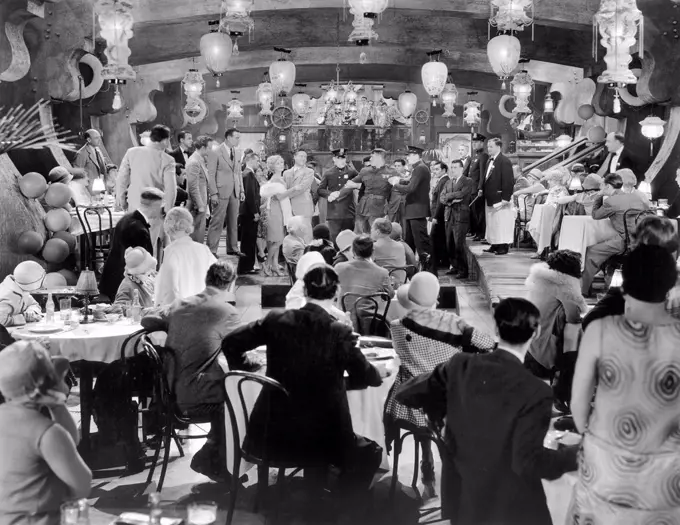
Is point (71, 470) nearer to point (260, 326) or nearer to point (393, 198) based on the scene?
point (260, 326)

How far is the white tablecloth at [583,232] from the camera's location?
26.5 feet

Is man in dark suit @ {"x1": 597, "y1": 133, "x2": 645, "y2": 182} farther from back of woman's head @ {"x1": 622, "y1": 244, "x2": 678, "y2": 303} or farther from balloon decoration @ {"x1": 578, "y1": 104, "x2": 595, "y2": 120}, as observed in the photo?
back of woman's head @ {"x1": 622, "y1": 244, "x2": 678, "y2": 303}

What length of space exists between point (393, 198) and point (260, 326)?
7585 mm

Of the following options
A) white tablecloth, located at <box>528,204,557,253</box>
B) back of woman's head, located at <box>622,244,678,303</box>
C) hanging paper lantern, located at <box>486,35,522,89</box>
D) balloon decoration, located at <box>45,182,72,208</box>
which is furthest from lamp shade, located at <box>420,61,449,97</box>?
back of woman's head, located at <box>622,244,678,303</box>

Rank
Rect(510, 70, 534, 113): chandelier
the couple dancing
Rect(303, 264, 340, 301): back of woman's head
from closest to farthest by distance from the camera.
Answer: Rect(303, 264, 340, 301): back of woman's head → the couple dancing → Rect(510, 70, 534, 113): chandelier

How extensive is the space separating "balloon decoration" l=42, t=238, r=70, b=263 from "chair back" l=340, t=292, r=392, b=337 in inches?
146

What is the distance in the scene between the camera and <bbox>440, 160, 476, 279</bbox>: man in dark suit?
393 inches

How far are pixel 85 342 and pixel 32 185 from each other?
166 inches

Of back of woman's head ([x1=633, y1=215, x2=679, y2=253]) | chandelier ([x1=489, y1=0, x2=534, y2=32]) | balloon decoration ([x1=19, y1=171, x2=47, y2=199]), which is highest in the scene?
chandelier ([x1=489, y1=0, x2=534, y2=32])

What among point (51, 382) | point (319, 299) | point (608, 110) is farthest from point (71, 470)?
point (608, 110)

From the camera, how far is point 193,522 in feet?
6.62

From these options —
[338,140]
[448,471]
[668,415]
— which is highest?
[338,140]

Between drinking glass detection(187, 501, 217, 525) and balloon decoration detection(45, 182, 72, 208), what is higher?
balloon decoration detection(45, 182, 72, 208)

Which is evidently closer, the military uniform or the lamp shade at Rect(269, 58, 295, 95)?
the military uniform
